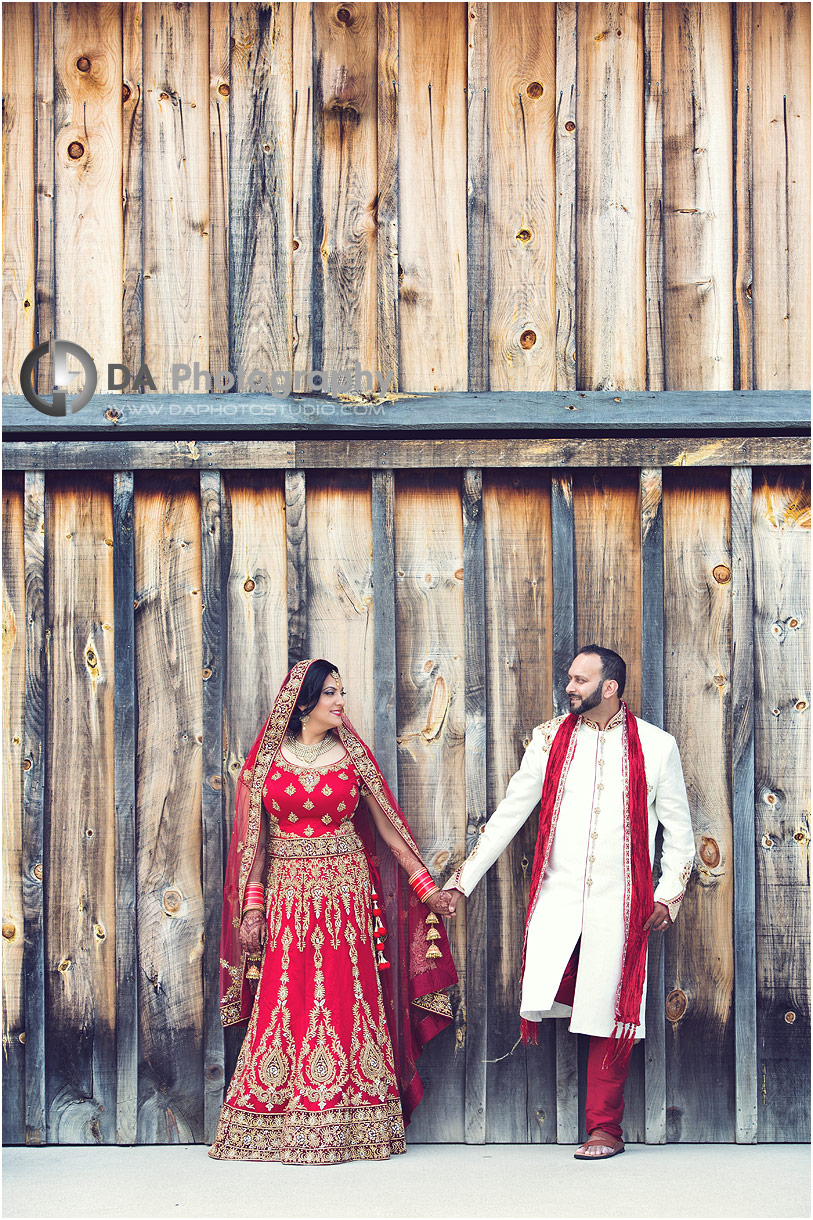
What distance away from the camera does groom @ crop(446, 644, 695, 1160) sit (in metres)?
3.60

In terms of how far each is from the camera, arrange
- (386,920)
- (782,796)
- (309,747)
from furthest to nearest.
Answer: (782,796)
(386,920)
(309,747)

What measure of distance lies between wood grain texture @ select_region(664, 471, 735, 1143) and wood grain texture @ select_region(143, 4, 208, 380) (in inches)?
77.5

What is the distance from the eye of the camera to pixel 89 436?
407 cm

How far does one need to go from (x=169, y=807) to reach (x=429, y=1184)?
1610 mm

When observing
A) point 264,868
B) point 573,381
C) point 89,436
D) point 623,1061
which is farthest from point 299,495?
point 623,1061

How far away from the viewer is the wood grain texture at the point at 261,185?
408 centimetres

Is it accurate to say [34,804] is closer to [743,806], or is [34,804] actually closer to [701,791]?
[701,791]

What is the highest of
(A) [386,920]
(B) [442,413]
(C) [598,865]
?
(B) [442,413]

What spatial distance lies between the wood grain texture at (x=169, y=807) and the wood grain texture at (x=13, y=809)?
46cm

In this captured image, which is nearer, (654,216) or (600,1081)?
(600,1081)

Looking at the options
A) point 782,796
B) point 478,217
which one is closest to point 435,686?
point 782,796

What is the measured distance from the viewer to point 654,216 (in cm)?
408

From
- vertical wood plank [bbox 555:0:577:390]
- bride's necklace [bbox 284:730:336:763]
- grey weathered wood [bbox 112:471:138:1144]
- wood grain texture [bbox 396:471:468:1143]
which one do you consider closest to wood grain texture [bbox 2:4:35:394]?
grey weathered wood [bbox 112:471:138:1144]

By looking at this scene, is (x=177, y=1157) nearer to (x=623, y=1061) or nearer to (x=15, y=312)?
(x=623, y=1061)
